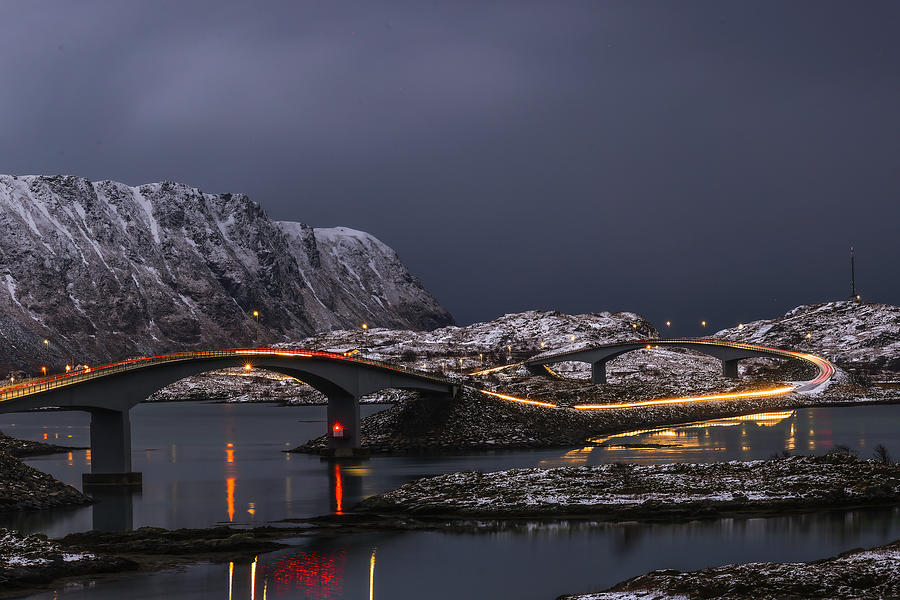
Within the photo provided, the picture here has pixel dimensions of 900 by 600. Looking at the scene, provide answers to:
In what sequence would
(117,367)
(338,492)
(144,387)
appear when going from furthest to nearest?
(144,387) → (117,367) → (338,492)

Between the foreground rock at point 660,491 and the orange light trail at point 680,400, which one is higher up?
the orange light trail at point 680,400

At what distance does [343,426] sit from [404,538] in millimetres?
58788

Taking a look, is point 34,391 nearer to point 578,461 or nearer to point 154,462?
point 154,462

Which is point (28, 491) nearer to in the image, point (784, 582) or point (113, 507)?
point (113, 507)

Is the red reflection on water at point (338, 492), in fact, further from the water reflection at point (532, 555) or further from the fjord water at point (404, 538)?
the water reflection at point (532, 555)

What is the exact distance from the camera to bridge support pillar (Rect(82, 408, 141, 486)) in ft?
260

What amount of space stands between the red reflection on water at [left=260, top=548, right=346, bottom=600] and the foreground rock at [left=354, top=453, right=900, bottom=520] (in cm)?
1235

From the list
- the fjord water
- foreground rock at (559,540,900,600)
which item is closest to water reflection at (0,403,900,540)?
the fjord water

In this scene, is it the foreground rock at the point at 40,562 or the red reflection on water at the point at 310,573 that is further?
the red reflection on water at the point at 310,573

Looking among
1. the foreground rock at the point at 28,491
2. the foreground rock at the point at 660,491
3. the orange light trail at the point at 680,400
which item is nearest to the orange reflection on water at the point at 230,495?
the foreground rock at the point at 660,491

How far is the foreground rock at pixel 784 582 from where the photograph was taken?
33.2 m

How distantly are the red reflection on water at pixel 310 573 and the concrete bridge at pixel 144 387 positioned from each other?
95.1 feet

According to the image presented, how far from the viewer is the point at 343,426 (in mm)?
110250

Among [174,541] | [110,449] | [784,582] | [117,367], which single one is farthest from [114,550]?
[117,367]
